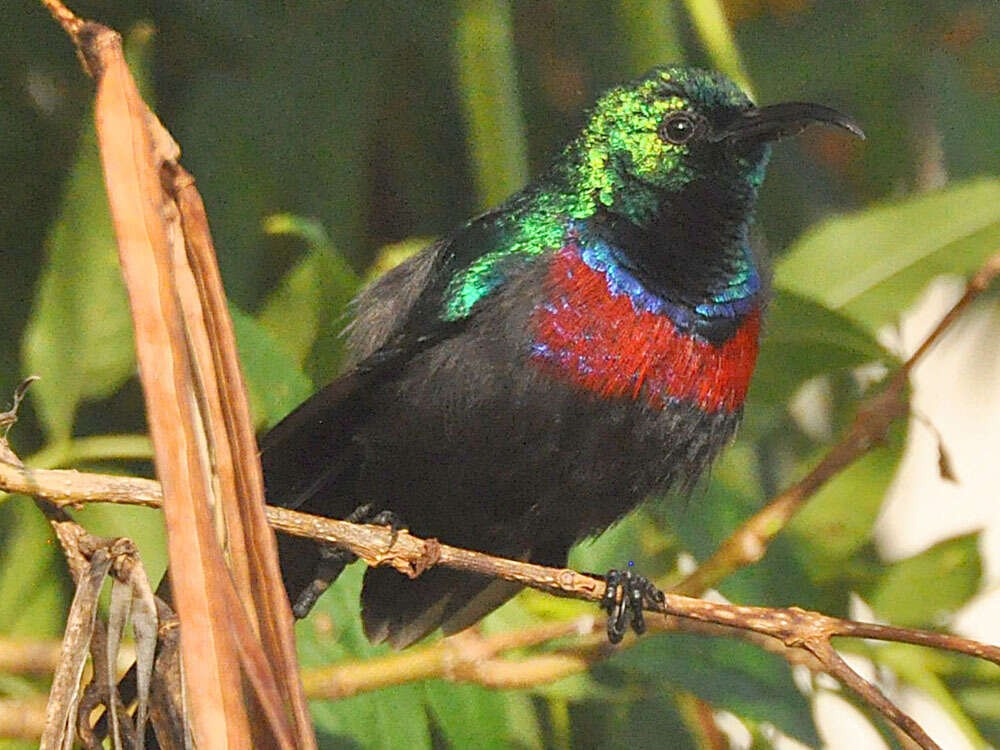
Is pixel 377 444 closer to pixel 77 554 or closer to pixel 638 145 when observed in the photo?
pixel 638 145

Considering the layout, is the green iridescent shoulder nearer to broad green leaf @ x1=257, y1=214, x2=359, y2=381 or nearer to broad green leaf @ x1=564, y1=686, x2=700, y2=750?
broad green leaf @ x1=257, y1=214, x2=359, y2=381

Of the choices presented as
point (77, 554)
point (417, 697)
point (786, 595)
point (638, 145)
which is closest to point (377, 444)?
point (417, 697)

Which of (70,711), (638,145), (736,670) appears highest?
(638,145)

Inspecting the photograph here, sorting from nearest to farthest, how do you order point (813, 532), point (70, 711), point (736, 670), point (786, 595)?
point (70, 711), point (736, 670), point (786, 595), point (813, 532)

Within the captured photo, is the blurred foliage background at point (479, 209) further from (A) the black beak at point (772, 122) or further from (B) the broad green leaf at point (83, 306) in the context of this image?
(A) the black beak at point (772, 122)

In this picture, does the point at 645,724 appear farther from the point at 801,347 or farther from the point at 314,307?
the point at 314,307

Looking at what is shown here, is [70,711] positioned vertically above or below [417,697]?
below
